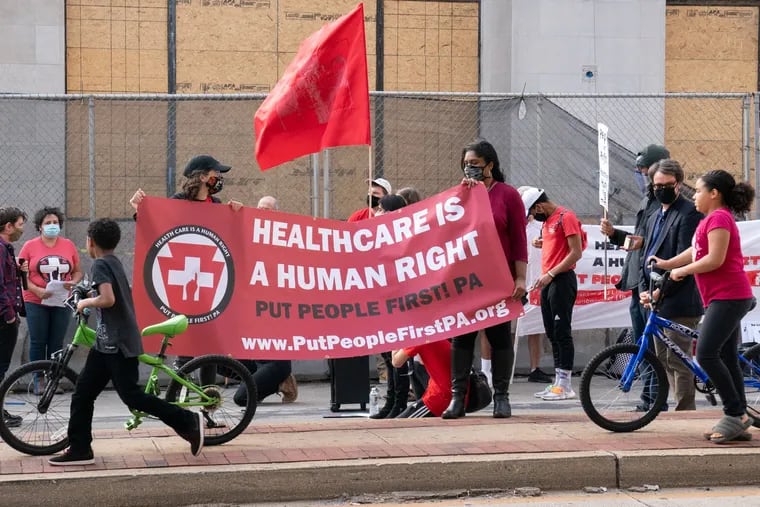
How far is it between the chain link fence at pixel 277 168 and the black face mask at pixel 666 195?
330 centimetres

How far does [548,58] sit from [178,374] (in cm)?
1011

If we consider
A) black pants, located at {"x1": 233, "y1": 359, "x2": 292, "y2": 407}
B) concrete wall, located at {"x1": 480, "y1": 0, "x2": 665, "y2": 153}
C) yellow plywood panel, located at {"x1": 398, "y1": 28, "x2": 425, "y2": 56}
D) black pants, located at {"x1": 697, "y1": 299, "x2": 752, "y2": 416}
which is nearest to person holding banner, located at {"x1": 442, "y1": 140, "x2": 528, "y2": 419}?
black pants, located at {"x1": 697, "y1": 299, "x2": 752, "y2": 416}

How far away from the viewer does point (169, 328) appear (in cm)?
729

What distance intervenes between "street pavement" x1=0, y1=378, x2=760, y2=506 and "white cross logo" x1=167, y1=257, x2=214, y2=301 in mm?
970

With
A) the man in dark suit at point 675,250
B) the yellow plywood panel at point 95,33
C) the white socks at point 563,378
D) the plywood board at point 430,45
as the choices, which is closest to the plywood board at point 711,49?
the plywood board at point 430,45

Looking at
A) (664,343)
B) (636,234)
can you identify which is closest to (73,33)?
(636,234)

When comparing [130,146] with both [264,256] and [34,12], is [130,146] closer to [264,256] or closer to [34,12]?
[264,256]

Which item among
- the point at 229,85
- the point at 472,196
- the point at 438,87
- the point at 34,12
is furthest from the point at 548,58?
the point at 472,196

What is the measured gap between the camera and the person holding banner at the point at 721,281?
7.36m

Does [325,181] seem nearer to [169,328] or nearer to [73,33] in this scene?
[169,328]

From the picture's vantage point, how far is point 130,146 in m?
11.7

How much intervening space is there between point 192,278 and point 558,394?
4076mm

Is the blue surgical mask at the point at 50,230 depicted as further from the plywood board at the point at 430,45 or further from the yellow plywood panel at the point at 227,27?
the plywood board at the point at 430,45

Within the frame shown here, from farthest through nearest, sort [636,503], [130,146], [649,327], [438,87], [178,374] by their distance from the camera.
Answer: [438,87] → [130,146] → [649,327] → [178,374] → [636,503]
